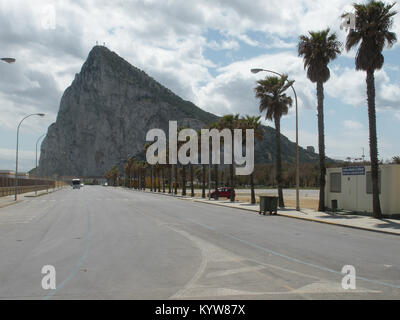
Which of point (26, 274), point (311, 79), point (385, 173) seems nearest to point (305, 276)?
point (26, 274)

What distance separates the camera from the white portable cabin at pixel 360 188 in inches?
925

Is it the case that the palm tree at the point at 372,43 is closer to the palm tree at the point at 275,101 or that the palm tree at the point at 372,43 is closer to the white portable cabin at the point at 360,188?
the white portable cabin at the point at 360,188

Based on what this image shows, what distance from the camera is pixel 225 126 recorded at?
49.2 meters

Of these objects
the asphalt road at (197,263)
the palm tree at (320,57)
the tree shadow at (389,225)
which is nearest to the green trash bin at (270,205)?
the palm tree at (320,57)

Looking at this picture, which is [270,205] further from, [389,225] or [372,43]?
[372,43]

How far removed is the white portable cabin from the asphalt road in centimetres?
750

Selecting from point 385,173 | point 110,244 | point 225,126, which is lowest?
point 110,244

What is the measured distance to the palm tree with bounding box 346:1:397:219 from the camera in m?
23.0

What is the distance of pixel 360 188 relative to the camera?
26.0m

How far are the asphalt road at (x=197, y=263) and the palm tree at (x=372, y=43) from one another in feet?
22.6

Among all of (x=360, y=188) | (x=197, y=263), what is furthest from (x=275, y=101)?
(x=197, y=263)

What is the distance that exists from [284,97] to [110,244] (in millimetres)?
26535

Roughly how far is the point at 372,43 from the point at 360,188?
8.65m
